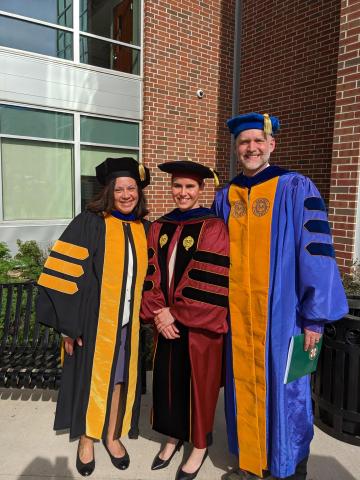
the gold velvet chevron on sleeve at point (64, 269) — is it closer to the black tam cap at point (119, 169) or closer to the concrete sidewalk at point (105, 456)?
the black tam cap at point (119, 169)

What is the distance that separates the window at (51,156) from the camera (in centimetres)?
690

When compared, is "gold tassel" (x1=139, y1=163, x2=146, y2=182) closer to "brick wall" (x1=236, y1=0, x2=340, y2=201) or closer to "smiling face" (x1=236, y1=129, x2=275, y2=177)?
"smiling face" (x1=236, y1=129, x2=275, y2=177)

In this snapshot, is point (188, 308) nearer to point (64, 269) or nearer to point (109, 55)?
point (64, 269)

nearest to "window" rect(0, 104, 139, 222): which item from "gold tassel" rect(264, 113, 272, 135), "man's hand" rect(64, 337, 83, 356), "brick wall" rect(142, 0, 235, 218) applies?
"brick wall" rect(142, 0, 235, 218)

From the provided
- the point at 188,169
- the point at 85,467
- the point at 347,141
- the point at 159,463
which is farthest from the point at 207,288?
the point at 347,141

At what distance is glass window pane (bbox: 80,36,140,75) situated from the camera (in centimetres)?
729

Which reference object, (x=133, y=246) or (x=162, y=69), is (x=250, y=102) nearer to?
(x=162, y=69)

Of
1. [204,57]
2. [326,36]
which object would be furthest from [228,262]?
[204,57]

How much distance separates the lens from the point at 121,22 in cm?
770

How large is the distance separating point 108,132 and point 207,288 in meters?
6.10

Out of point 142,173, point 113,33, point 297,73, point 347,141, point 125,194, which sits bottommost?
point 125,194

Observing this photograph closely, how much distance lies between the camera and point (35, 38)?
679 cm

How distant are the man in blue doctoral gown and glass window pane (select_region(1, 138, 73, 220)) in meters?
5.71

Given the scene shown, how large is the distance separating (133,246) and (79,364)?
809 millimetres
